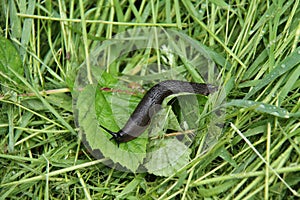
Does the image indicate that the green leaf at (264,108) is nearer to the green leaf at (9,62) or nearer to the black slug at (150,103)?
the black slug at (150,103)

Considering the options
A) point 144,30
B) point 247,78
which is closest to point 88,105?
point 144,30

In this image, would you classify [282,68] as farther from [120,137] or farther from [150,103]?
[120,137]

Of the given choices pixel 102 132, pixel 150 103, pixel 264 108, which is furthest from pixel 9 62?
pixel 264 108

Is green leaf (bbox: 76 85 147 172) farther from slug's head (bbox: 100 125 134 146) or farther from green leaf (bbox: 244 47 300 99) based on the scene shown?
green leaf (bbox: 244 47 300 99)

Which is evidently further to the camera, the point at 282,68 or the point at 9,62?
the point at 9,62

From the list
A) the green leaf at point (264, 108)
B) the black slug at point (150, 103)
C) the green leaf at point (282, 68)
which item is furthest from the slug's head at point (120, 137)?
the green leaf at point (282, 68)

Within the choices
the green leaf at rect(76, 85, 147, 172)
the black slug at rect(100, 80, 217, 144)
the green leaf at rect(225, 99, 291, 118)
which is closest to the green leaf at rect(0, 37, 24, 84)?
the green leaf at rect(76, 85, 147, 172)
